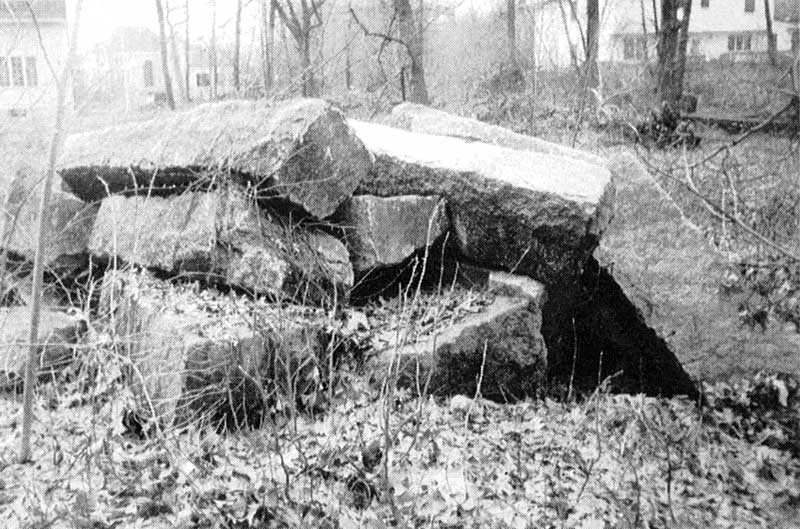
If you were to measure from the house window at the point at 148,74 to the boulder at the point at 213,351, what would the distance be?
35119mm

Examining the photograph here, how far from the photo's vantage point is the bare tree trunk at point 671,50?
11.6 metres

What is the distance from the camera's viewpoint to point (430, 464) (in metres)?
3.67

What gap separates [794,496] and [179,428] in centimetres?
320

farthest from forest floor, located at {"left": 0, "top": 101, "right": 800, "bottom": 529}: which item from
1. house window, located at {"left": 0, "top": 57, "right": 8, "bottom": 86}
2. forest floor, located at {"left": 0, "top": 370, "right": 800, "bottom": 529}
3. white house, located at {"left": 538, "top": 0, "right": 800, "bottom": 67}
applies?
house window, located at {"left": 0, "top": 57, "right": 8, "bottom": 86}

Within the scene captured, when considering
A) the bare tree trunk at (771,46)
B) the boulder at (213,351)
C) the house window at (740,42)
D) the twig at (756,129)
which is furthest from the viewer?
the house window at (740,42)

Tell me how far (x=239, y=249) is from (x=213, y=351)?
795 mm

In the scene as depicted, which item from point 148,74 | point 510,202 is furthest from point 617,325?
point 148,74

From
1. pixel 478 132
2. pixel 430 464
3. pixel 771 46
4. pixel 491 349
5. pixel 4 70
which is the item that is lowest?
pixel 430 464

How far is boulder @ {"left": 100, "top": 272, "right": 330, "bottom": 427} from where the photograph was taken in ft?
12.8

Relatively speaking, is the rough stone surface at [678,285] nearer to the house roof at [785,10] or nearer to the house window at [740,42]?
the house roof at [785,10]

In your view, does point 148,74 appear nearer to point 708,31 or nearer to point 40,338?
point 708,31

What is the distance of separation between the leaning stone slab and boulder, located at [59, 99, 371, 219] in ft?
1.29

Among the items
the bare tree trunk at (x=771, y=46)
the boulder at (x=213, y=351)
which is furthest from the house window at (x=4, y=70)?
the bare tree trunk at (x=771, y=46)

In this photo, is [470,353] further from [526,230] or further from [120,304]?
[120,304]
